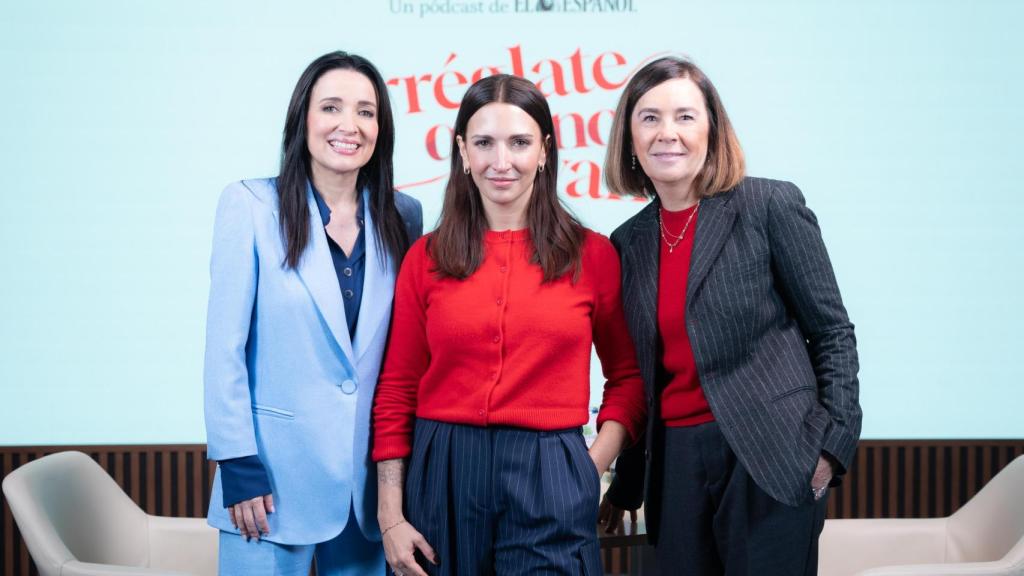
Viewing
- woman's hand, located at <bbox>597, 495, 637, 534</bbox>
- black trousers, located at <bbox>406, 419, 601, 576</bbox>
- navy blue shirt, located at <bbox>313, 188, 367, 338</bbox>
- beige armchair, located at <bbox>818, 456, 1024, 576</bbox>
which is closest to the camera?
black trousers, located at <bbox>406, 419, 601, 576</bbox>

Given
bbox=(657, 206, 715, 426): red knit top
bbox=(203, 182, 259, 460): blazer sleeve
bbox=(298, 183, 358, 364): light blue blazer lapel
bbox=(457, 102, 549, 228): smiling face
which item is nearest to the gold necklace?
bbox=(657, 206, 715, 426): red knit top

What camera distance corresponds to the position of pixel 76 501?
244cm

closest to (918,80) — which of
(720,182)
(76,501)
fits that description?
(720,182)

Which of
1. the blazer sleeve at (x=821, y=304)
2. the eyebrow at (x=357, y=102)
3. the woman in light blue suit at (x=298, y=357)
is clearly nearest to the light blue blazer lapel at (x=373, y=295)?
the woman in light blue suit at (x=298, y=357)

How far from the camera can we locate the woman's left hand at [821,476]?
177 cm

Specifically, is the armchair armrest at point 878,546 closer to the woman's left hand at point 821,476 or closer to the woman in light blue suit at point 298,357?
the woman's left hand at point 821,476

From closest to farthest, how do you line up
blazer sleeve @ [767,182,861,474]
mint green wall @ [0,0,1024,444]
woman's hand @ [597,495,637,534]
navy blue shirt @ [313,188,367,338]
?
blazer sleeve @ [767,182,861,474] < navy blue shirt @ [313,188,367,338] < woman's hand @ [597,495,637,534] < mint green wall @ [0,0,1024,444]

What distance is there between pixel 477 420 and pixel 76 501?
1329mm

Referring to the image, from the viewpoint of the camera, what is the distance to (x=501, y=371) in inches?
67.6

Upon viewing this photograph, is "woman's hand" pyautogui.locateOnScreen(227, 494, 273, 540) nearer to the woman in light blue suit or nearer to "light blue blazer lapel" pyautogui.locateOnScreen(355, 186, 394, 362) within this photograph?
the woman in light blue suit

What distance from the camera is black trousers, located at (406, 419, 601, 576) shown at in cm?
166

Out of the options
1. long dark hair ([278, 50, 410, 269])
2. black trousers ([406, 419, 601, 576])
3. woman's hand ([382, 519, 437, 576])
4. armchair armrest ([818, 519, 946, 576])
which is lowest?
armchair armrest ([818, 519, 946, 576])

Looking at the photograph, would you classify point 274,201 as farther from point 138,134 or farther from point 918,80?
point 918,80

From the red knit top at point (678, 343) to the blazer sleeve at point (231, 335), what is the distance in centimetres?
79
